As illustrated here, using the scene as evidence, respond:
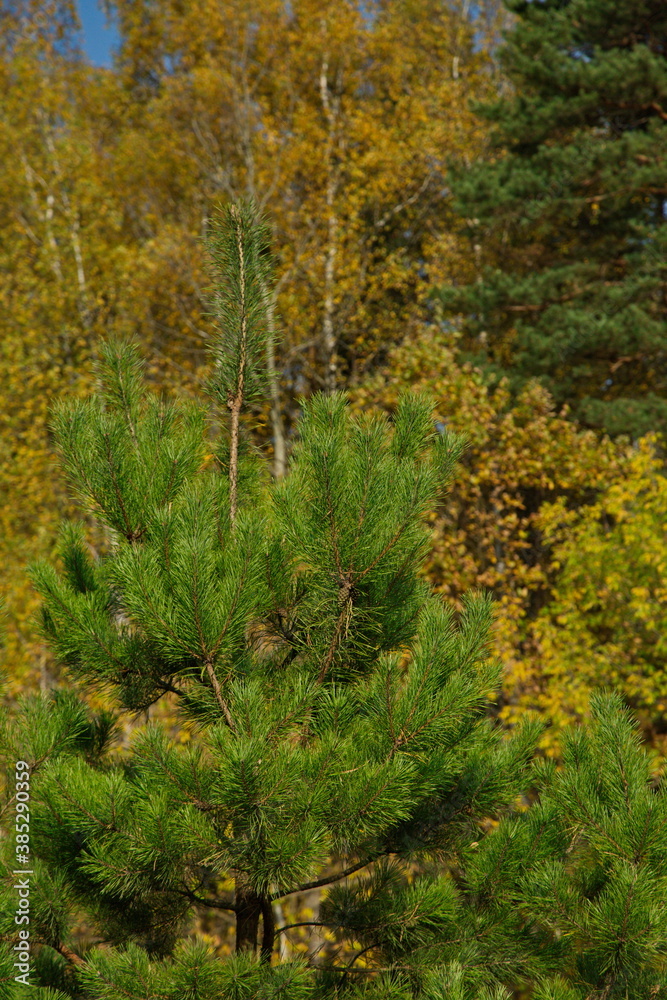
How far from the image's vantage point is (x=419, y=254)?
15914mm

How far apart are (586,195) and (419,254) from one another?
4960 millimetres

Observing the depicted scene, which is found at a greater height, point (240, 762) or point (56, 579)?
point (56, 579)

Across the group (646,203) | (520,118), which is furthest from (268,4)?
(646,203)

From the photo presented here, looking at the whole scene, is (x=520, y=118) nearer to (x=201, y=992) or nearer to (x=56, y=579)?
(x=56, y=579)

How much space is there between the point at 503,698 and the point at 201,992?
9.04m

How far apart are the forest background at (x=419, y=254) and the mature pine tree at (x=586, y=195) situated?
47 millimetres

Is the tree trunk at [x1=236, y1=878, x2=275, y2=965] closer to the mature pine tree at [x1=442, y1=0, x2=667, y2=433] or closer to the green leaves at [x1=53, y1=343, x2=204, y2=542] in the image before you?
the green leaves at [x1=53, y1=343, x2=204, y2=542]

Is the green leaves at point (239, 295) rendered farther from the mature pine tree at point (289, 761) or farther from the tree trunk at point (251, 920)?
the tree trunk at point (251, 920)

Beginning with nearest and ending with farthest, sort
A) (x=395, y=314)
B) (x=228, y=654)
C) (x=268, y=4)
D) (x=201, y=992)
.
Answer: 1. (x=201, y=992)
2. (x=228, y=654)
3. (x=395, y=314)
4. (x=268, y=4)

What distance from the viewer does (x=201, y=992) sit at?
214cm

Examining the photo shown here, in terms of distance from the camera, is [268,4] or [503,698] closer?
[503,698]

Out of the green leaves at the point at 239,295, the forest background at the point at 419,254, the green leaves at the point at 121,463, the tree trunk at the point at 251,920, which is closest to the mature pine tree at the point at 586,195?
the forest background at the point at 419,254

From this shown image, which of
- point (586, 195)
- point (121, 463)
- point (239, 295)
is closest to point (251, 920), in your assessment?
point (121, 463)

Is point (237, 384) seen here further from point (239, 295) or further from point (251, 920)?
point (251, 920)
